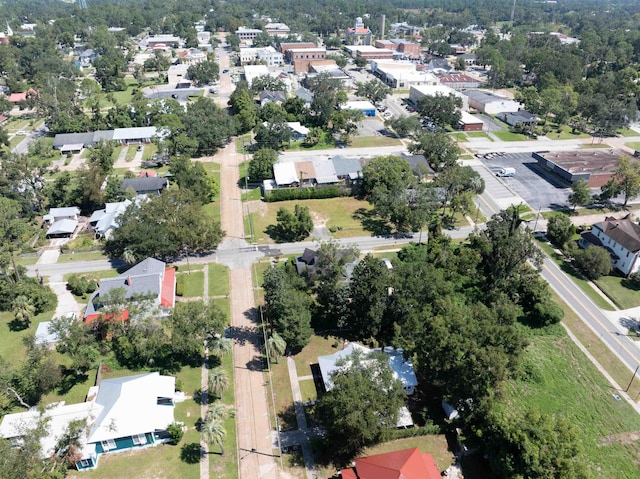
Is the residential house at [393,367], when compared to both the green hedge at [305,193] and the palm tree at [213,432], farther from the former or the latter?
the green hedge at [305,193]

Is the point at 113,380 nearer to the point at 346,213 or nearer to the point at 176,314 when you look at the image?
the point at 176,314

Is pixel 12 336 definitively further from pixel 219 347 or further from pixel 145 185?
pixel 145 185

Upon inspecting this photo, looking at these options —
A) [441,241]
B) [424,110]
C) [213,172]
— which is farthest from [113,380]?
[424,110]

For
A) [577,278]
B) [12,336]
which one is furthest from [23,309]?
[577,278]

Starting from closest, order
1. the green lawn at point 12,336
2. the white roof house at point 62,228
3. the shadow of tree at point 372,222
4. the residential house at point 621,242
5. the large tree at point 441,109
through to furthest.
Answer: the green lawn at point 12,336
the residential house at point 621,242
the white roof house at point 62,228
the shadow of tree at point 372,222
the large tree at point 441,109

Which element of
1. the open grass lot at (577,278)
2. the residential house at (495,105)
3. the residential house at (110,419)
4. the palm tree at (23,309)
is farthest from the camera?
the residential house at (495,105)

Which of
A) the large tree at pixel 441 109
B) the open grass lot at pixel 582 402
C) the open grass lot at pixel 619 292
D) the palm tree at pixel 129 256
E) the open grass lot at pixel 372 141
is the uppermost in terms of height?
the large tree at pixel 441 109

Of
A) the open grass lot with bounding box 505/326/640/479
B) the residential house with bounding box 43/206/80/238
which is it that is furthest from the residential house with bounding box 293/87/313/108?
the open grass lot with bounding box 505/326/640/479

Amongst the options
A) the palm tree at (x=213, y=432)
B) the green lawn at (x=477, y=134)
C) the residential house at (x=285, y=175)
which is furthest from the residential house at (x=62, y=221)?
the green lawn at (x=477, y=134)

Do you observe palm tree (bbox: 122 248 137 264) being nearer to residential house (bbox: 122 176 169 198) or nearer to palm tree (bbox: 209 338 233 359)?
palm tree (bbox: 209 338 233 359)
